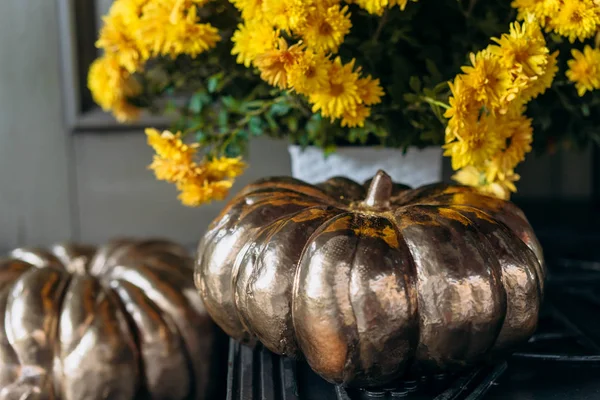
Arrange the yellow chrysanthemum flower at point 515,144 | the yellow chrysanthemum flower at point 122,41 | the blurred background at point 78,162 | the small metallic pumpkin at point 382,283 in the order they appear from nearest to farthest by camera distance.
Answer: the small metallic pumpkin at point 382,283
the yellow chrysanthemum flower at point 515,144
the yellow chrysanthemum flower at point 122,41
the blurred background at point 78,162

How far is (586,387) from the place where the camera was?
0.47 metres

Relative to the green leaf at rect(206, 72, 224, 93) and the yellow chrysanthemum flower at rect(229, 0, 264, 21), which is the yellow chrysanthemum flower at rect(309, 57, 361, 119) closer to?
the yellow chrysanthemum flower at rect(229, 0, 264, 21)

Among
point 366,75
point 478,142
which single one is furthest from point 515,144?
point 366,75

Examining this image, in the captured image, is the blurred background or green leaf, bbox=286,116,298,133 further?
the blurred background

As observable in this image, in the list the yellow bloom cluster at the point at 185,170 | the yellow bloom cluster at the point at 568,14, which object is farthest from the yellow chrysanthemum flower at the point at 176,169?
the yellow bloom cluster at the point at 568,14

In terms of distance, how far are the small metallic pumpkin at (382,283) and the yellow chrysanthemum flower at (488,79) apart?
0.32 ft

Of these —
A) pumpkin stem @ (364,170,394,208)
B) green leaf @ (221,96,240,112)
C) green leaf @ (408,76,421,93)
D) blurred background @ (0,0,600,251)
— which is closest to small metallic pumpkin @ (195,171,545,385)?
pumpkin stem @ (364,170,394,208)

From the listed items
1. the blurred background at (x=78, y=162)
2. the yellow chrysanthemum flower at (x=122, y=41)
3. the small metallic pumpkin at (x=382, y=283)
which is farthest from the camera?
the blurred background at (x=78, y=162)

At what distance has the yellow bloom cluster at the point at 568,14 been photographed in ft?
1.54

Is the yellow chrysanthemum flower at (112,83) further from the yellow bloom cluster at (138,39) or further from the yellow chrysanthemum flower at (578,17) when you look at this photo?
the yellow chrysanthemum flower at (578,17)

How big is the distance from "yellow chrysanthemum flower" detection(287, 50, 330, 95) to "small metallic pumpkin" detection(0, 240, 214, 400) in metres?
0.31

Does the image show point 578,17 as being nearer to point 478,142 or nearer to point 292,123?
point 478,142

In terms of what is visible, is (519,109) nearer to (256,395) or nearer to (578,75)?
(578,75)

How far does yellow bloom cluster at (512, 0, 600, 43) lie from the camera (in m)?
0.47
